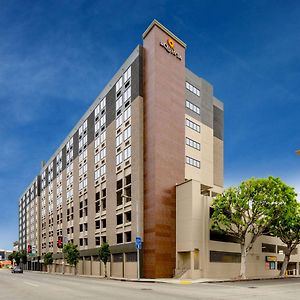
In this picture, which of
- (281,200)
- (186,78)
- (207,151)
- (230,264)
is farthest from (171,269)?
(186,78)

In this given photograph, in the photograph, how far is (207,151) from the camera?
62688mm

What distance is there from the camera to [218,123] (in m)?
71.1

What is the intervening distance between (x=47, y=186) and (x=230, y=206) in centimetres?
7659

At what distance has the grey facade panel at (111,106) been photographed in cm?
6214

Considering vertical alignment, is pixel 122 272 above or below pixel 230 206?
below

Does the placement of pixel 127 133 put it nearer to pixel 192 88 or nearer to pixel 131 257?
pixel 192 88

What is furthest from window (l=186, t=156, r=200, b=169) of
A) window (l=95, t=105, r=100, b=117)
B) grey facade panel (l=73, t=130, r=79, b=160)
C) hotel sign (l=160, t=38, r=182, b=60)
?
grey facade panel (l=73, t=130, r=79, b=160)

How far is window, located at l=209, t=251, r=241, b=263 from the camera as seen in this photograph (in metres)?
47.9

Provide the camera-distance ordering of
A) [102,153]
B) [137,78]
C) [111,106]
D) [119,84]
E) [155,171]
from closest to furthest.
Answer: [155,171], [137,78], [119,84], [111,106], [102,153]

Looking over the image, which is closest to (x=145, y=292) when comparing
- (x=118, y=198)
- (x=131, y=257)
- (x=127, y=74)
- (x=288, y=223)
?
(x=131, y=257)

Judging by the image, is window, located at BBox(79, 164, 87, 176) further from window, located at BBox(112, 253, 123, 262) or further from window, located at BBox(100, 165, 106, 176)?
window, located at BBox(112, 253, 123, 262)

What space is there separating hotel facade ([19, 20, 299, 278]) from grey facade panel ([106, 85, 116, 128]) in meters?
0.17

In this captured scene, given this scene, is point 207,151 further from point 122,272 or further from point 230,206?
point 122,272

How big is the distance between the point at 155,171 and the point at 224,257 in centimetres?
1455
